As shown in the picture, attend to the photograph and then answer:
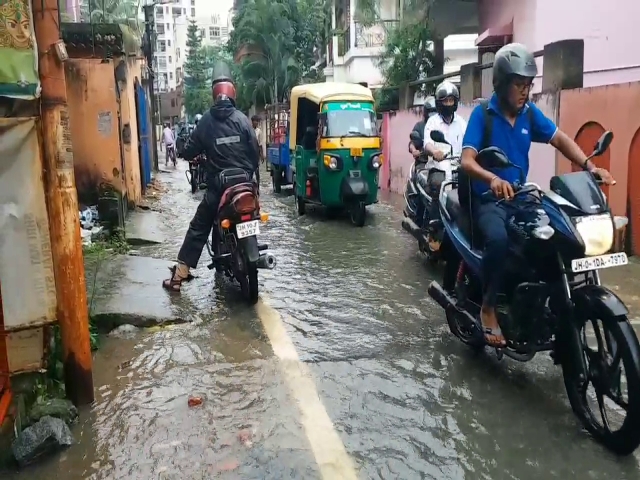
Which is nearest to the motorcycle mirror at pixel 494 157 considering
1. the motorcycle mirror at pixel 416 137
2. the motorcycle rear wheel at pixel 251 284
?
the motorcycle rear wheel at pixel 251 284

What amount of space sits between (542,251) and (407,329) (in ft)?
6.40

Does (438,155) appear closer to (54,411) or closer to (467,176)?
(467,176)

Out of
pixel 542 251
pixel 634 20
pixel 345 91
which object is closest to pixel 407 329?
pixel 542 251

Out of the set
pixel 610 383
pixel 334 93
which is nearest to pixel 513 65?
pixel 610 383

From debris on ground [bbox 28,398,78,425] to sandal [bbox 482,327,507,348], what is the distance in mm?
2474

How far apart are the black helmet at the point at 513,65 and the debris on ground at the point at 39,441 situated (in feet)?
10.4

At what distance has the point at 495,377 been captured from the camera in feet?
14.3

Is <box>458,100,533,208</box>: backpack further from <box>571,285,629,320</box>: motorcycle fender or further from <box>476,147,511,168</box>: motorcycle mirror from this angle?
<box>571,285,629,320</box>: motorcycle fender

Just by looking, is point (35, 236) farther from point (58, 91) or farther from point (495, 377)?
point (495, 377)

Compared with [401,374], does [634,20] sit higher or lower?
higher

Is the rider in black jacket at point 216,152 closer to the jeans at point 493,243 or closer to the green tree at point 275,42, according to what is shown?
the jeans at point 493,243

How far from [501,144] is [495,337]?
3.89ft

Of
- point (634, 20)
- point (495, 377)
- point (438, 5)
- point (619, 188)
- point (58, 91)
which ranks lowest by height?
point (495, 377)

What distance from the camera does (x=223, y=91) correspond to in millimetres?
6375
